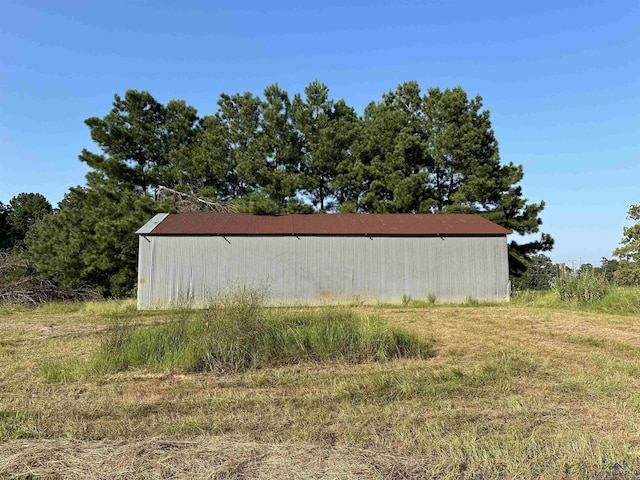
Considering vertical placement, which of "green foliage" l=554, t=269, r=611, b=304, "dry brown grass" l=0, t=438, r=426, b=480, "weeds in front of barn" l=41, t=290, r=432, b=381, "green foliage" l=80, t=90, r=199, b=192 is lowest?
"dry brown grass" l=0, t=438, r=426, b=480

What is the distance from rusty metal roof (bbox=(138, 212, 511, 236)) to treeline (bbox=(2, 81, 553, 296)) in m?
4.02

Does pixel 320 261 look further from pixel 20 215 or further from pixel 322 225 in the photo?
pixel 20 215

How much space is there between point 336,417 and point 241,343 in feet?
8.41

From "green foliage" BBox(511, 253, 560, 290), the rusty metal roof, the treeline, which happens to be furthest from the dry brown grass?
"green foliage" BBox(511, 253, 560, 290)

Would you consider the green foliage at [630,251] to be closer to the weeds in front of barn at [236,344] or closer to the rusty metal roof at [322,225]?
the rusty metal roof at [322,225]

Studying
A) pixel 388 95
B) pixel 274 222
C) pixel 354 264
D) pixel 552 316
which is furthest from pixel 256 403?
pixel 388 95

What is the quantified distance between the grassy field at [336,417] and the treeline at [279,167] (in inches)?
671

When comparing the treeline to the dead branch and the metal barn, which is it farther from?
the metal barn

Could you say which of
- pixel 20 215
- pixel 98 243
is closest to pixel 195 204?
pixel 98 243

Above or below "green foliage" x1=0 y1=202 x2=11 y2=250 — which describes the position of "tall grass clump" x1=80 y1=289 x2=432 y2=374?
below

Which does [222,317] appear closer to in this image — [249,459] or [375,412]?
[375,412]

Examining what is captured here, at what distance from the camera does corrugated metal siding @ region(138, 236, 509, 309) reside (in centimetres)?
1692

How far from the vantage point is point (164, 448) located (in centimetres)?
351

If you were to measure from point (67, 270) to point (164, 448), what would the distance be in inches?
976
